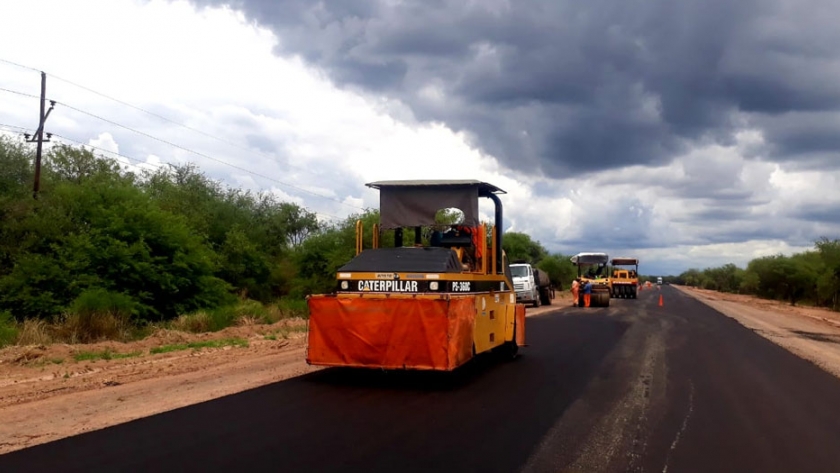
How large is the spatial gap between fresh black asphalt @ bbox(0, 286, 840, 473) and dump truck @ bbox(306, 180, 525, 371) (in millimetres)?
538

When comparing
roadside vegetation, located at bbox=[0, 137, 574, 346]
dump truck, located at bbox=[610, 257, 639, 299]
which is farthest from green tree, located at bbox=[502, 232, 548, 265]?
roadside vegetation, located at bbox=[0, 137, 574, 346]

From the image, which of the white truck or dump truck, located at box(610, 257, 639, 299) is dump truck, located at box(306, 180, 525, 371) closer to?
the white truck

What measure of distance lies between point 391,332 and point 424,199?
2997 mm

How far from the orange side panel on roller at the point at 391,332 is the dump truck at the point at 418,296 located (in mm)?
14

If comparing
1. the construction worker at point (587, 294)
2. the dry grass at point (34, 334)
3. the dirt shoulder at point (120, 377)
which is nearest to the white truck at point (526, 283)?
the construction worker at point (587, 294)

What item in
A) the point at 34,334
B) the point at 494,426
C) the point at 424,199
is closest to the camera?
the point at 494,426

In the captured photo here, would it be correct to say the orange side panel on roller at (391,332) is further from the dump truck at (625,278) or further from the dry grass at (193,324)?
the dump truck at (625,278)

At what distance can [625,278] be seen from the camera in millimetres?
56656

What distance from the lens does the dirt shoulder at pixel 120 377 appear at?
8.03 metres

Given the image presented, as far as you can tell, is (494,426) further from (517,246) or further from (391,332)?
(517,246)

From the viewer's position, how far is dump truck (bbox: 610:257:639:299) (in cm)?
5612

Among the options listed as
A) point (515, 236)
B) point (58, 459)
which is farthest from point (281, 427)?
point (515, 236)

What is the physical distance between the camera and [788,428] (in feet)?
27.1

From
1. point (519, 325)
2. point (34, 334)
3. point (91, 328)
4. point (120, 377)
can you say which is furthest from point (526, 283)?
point (120, 377)
